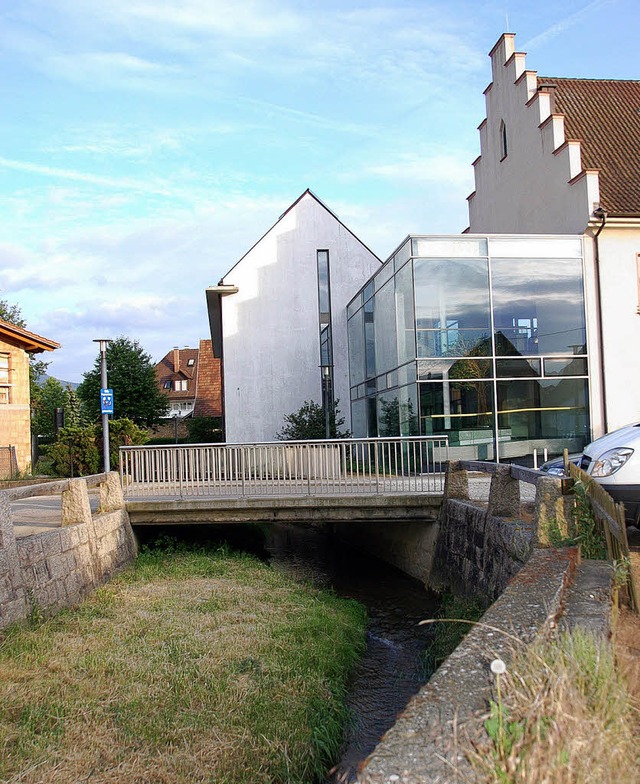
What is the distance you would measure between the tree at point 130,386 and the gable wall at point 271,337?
17.4 metres

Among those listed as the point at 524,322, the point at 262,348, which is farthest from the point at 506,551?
the point at 262,348

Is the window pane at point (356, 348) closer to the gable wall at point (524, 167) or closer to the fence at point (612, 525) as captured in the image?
the gable wall at point (524, 167)

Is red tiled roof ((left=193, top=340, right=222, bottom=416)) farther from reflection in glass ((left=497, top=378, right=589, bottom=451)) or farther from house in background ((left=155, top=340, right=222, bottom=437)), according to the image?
reflection in glass ((left=497, top=378, right=589, bottom=451))

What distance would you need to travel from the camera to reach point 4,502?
23.2 feet

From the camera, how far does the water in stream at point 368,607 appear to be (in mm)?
6246

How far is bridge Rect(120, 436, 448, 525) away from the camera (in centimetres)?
1202

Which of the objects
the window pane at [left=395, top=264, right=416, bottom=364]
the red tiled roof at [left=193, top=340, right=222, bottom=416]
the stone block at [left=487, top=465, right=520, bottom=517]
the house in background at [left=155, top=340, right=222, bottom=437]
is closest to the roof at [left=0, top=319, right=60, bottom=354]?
the window pane at [left=395, top=264, right=416, bottom=364]

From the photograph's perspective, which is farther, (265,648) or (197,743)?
Result: (265,648)

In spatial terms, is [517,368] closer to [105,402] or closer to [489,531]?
[489,531]

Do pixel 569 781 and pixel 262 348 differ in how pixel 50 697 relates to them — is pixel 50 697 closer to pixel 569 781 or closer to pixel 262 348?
pixel 569 781

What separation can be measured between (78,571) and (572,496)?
5.97 m

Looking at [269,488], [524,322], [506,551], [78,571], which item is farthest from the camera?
[524,322]

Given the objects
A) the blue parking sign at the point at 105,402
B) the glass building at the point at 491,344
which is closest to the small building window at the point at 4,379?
the blue parking sign at the point at 105,402

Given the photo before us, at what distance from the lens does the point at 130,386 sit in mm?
42750
